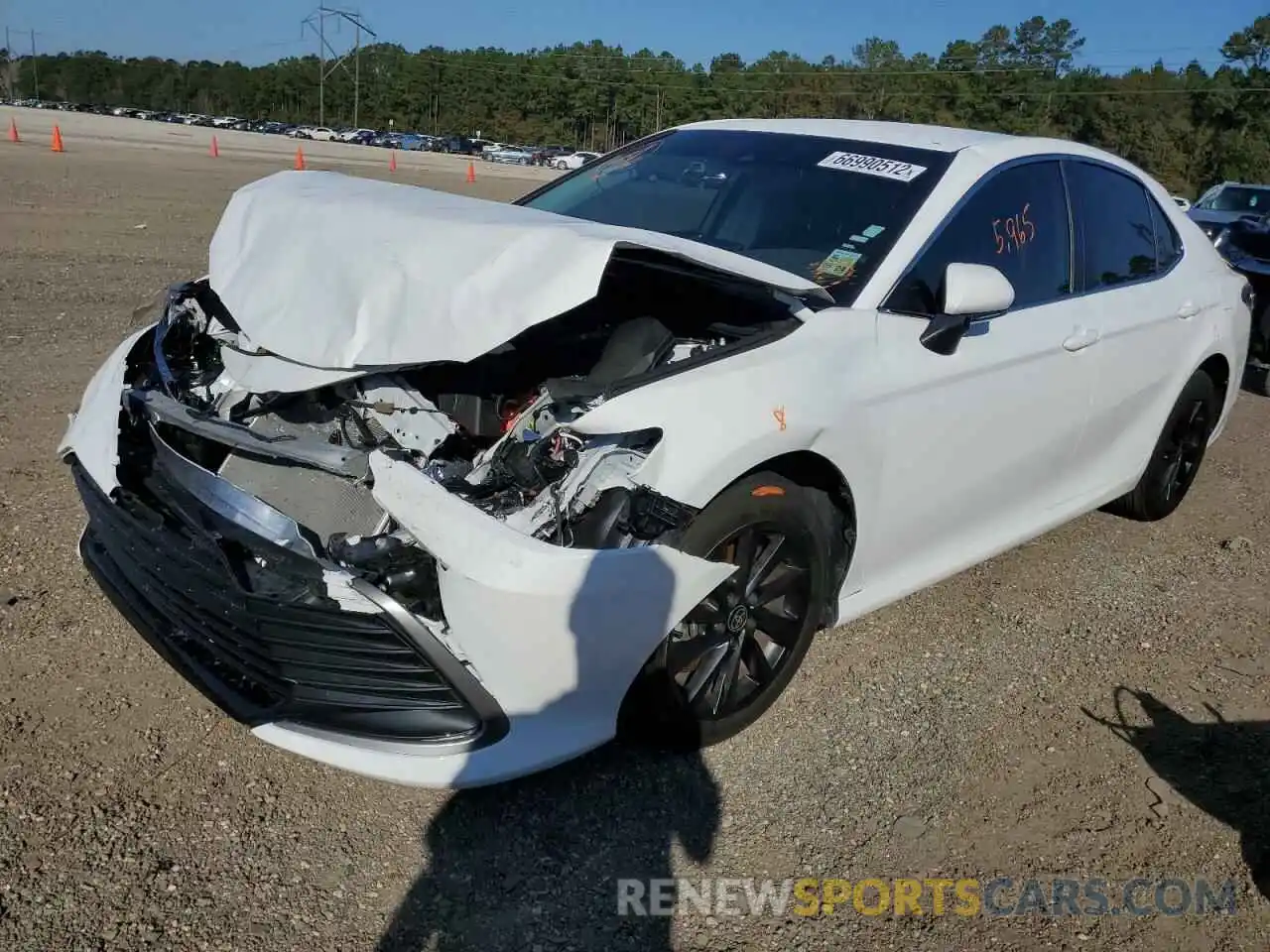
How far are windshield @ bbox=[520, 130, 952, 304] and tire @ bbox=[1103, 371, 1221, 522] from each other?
6.68 feet

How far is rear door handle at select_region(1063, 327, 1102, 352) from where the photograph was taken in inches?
156

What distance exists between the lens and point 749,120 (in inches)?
179

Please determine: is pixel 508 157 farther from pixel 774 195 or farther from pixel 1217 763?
pixel 1217 763

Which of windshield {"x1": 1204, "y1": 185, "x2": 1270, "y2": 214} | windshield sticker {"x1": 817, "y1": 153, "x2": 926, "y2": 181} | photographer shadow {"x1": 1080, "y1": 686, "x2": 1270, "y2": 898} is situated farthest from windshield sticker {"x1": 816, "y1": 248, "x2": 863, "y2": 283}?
windshield {"x1": 1204, "y1": 185, "x2": 1270, "y2": 214}

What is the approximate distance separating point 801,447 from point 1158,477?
9.59 feet

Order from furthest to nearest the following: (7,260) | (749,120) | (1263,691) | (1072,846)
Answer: (7,260) → (749,120) → (1263,691) → (1072,846)

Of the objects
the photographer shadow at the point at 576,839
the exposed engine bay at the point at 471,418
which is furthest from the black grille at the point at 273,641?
the photographer shadow at the point at 576,839

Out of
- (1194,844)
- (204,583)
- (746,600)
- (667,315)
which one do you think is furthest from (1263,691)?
(204,583)

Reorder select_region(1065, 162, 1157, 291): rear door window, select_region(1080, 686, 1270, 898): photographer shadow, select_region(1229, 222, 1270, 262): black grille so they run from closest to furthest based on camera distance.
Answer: select_region(1080, 686, 1270, 898): photographer shadow → select_region(1065, 162, 1157, 291): rear door window → select_region(1229, 222, 1270, 262): black grille

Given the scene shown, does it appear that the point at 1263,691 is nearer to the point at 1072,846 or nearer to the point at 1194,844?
the point at 1194,844

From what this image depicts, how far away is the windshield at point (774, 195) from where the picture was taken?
3.57 m

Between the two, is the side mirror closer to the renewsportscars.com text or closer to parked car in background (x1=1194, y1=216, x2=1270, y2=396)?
the renewsportscars.com text

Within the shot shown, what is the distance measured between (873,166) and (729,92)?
3762 inches

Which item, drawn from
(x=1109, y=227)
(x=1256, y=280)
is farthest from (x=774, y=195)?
(x=1256, y=280)
